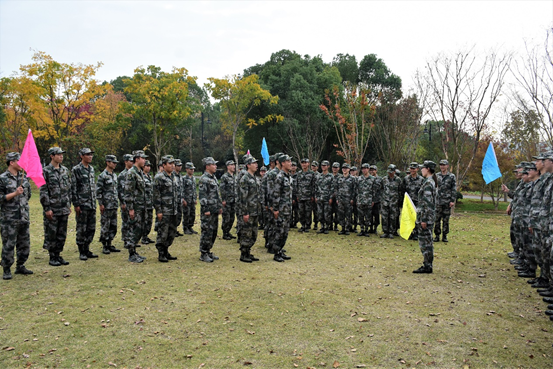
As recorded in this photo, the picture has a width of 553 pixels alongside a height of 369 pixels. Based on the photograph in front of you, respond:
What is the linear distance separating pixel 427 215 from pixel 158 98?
963 inches

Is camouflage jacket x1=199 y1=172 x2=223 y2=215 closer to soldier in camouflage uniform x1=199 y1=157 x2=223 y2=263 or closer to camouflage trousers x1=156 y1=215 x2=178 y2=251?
soldier in camouflage uniform x1=199 y1=157 x2=223 y2=263

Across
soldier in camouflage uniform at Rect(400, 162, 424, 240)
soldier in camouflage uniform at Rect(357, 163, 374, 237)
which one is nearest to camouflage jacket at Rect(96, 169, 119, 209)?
soldier in camouflage uniform at Rect(357, 163, 374, 237)

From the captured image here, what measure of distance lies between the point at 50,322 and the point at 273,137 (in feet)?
91.7

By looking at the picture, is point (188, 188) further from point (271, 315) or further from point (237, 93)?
point (237, 93)

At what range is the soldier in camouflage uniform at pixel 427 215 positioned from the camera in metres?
7.49

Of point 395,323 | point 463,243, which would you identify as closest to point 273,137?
point 463,243

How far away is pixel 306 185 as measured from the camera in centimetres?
1280

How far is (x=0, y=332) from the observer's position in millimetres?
4789

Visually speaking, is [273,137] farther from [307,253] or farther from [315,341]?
[315,341]

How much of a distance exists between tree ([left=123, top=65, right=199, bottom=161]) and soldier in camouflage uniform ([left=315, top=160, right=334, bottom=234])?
1778cm

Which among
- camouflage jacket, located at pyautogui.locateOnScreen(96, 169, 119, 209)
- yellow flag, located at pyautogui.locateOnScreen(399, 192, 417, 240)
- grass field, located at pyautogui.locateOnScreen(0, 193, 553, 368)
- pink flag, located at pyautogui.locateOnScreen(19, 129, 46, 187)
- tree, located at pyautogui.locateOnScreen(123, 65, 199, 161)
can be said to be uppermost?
tree, located at pyautogui.locateOnScreen(123, 65, 199, 161)

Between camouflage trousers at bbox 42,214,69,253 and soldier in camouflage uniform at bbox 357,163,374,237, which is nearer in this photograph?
camouflage trousers at bbox 42,214,69,253

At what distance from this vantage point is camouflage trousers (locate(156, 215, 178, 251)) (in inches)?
320

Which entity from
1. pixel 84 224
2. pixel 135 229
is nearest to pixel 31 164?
pixel 84 224
